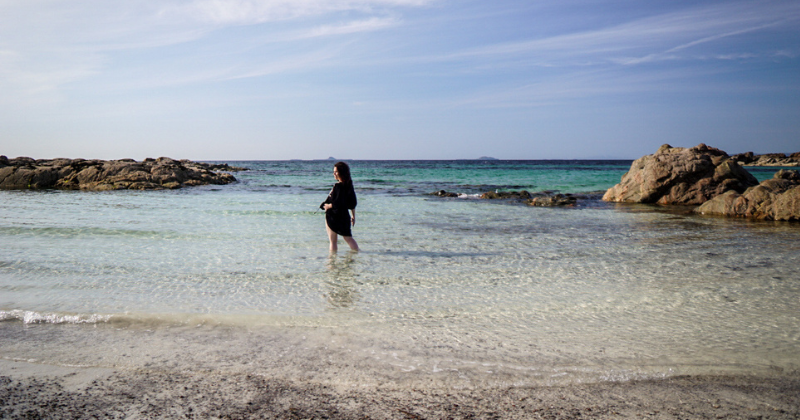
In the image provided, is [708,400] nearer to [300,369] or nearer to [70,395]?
[300,369]

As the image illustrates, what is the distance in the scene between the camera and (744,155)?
75.0 meters

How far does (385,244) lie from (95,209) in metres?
10.7

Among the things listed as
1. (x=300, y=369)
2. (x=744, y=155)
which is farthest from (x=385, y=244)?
(x=744, y=155)

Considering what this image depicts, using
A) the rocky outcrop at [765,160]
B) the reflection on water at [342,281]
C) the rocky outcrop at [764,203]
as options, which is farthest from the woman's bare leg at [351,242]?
the rocky outcrop at [765,160]

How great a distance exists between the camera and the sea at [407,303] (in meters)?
3.62

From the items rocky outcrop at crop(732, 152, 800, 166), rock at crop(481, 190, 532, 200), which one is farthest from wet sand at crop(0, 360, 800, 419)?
rocky outcrop at crop(732, 152, 800, 166)

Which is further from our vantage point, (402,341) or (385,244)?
(385,244)

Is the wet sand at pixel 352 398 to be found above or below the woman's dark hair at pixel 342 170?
below

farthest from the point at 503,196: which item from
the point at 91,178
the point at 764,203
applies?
the point at 91,178

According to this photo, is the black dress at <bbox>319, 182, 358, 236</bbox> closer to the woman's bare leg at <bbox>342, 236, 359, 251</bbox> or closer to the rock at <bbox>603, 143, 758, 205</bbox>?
the woman's bare leg at <bbox>342, 236, 359, 251</bbox>

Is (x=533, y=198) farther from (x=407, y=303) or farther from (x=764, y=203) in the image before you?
(x=407, y=303)

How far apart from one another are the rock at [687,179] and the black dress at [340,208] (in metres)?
14.0

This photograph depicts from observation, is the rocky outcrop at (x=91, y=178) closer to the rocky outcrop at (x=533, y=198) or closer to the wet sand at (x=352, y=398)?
the rocky outcrop at (x=533, y=198)

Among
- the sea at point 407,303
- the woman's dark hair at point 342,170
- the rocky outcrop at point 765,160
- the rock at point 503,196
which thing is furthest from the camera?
the rocky outcrop at point 765,160
